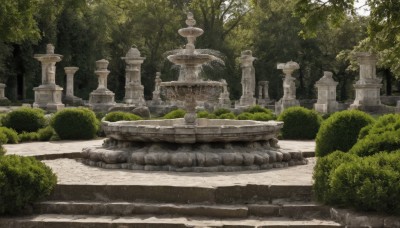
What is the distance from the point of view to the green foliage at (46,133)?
1558cm

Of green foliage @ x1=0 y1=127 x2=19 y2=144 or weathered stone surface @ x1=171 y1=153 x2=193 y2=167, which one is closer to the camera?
weathered stone surface @ x1=171 y1=153 x2=193 y2=167

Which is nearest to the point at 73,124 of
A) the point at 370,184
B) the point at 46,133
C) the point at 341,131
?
the point at 46,133

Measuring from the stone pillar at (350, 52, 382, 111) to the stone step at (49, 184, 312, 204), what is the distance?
18384mm

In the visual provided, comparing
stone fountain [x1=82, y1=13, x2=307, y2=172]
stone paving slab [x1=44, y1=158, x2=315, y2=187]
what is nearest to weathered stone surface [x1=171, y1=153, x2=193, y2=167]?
stone fountain [x1=82, y1=13, x2=307, y2=172]

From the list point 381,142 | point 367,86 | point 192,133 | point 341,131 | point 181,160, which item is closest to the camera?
point 381,142

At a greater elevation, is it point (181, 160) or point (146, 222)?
point (181, 160)

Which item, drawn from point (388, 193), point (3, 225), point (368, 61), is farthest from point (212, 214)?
point (368, 61)

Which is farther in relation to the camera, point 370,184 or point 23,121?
point 23,121

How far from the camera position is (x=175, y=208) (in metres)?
6.79

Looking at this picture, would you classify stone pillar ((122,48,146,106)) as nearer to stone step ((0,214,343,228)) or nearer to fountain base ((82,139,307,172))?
fountain base ((82,139,307,172))

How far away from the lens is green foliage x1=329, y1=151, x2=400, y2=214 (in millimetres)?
5949

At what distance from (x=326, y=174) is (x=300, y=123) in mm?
8867

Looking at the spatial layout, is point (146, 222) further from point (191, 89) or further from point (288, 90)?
point (288, 90)

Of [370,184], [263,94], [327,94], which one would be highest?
[263,94]
